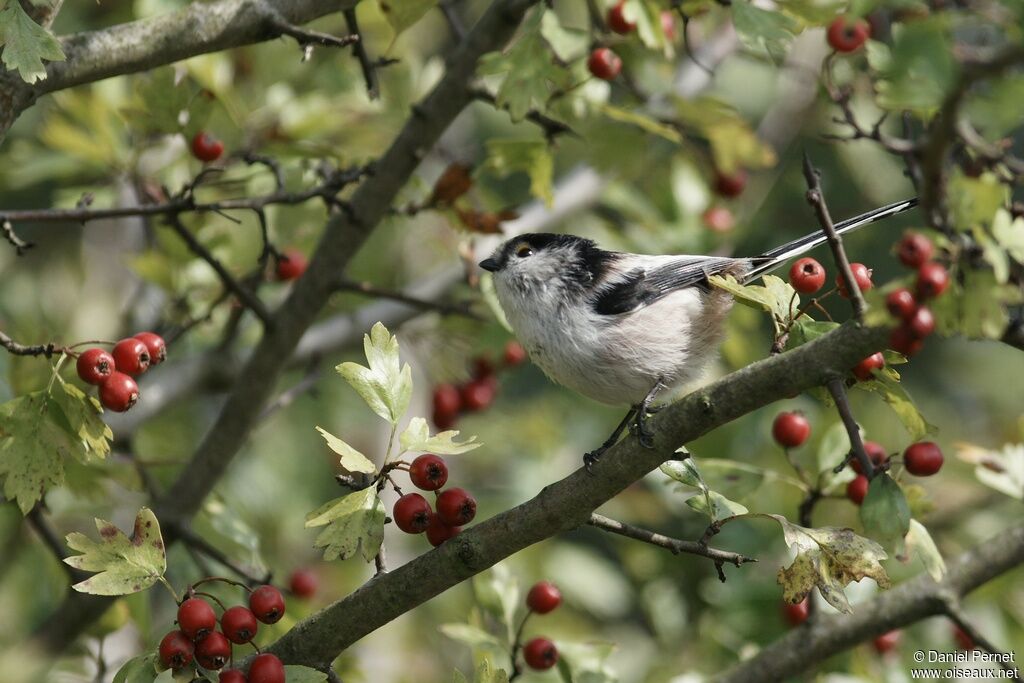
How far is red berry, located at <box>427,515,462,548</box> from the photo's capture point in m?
2.52

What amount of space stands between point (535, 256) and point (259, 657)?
185 centimetres

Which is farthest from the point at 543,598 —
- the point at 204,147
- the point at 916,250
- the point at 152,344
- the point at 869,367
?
the point at 204,147

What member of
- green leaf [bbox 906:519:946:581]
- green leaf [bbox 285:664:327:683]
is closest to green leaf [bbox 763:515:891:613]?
green leaf [bbox 906:519:946:581]

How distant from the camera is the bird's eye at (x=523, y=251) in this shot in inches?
149

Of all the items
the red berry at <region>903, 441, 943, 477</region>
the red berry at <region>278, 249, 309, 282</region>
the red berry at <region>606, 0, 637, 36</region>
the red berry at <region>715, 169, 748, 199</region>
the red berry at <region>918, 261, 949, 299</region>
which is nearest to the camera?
the red berry at <region>918, 261, 949, 299</region>

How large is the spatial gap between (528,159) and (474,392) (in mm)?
1434

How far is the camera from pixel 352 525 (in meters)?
2.36

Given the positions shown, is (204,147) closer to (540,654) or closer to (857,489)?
(540,654)

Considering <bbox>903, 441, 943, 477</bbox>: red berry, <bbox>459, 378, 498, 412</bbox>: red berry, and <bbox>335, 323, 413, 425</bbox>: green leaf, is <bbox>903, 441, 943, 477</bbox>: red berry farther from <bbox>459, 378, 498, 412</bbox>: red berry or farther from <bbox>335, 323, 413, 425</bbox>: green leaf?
<bbox>459, 378, 498, 412</bbox>: red berry

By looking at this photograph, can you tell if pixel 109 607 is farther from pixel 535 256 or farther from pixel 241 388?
pixel 535 256

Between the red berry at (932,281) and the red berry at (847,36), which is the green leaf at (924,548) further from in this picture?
A: the red berry at (847,36)

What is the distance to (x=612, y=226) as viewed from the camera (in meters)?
4.59

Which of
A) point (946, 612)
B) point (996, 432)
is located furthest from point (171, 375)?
point (996, 432)

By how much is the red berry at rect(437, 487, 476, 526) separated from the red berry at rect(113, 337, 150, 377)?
0.83m
